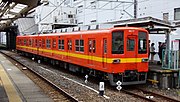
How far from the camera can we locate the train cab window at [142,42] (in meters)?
11.7

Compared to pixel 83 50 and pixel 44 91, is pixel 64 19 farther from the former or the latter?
pixel 44 91

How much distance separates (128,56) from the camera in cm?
1139

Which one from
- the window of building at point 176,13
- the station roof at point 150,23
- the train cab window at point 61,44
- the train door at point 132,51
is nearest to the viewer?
the train door at point 132,51

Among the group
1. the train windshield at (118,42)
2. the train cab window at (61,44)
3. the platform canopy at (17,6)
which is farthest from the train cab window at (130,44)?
the train cab window at (61,44)

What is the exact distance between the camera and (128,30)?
11.4m

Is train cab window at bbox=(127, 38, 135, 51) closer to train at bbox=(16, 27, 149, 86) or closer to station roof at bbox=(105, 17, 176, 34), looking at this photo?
train at bbox=(16, 27, 149, 86)

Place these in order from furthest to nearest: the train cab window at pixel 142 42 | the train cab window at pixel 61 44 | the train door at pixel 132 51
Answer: the train cab window at pixel 61 44 → the train cab window at pixel 142 42 → the train door at pixel 132 51

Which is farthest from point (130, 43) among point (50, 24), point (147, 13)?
point (50, 24)

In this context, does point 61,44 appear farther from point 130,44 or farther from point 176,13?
point 176,13

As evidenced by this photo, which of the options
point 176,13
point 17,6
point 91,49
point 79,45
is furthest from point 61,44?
point 176,13

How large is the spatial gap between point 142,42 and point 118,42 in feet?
3.90

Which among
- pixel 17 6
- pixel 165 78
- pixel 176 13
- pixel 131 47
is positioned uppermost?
pixel 176 13

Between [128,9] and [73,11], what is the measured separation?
→ 18247 mm

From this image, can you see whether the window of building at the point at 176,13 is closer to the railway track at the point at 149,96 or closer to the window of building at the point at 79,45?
the window of building at the point at 79,45
